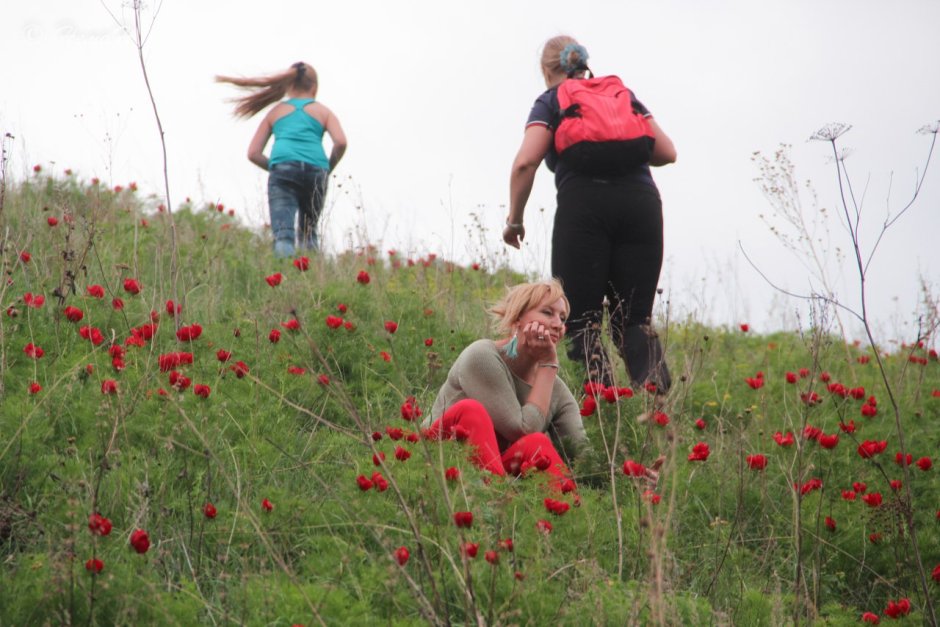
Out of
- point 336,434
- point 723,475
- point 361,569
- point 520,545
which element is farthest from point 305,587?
point 723,475

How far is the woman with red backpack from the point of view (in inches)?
211

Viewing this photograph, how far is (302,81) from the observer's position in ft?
29.7

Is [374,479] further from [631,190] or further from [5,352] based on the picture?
[631,190]

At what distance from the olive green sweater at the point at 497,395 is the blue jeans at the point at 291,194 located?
4.10 metres

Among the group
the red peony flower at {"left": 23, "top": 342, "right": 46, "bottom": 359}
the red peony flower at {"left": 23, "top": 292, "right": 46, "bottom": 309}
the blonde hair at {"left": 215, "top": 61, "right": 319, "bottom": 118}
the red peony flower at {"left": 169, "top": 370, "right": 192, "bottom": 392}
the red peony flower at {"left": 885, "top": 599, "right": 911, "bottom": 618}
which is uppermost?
the blonde hair at {"left": 215, "top": 61, "right": 319, "bottom": 118}

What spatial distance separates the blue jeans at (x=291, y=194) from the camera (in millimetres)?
8617

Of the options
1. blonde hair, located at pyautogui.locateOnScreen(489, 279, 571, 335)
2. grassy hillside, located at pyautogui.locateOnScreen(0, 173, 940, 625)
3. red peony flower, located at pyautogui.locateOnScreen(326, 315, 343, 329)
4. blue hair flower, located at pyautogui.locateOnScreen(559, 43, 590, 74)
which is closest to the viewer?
grassy hillside, located at pyautogui.locateOnScreen(0, 173, 940, 625)

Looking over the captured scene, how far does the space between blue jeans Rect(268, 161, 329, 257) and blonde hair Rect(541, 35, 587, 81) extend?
315 centimetres

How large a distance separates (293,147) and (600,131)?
3.99m

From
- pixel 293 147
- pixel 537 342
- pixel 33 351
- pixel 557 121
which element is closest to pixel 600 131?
pixel 557 121

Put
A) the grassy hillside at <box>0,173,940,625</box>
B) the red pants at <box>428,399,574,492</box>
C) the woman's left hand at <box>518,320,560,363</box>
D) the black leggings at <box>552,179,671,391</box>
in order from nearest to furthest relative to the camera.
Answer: the grassy hillside at <box>0,173,940,625</box>
the red pants at <box>428,399,574,492</box>
the woman's left hand at <box>518,320,560,363</box>
the black leggings at <box>552,179,671,391</box>

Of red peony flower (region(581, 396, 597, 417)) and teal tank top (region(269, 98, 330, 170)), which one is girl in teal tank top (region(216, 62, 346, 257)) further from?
red peony flower (region(581, 396, 597, 417))

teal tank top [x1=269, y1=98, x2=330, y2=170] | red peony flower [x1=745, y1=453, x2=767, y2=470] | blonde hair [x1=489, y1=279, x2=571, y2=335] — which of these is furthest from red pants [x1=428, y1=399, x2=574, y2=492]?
teal tank top [x1=269, y1=98, x2=330, y2=170]

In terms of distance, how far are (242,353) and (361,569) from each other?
200cm
